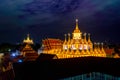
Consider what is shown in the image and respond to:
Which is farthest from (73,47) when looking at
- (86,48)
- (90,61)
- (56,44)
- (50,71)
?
(50,71)

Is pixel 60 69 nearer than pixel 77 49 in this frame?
Yes

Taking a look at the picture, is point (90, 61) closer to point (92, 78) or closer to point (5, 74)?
point (92, 78)

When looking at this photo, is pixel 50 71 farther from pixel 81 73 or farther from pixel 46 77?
pixel 81 73

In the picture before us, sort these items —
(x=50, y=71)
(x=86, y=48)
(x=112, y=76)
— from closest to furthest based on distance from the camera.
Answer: (x=112, y=76) < (x=50, y=71) < (x=86, y=48)

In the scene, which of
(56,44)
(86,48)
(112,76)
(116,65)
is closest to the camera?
(112,76)

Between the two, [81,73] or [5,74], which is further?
[5,74]

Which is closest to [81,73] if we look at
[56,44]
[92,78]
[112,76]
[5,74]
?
[92,78]

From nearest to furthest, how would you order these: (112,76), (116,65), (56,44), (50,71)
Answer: (112,76)
(50,71)
(116,65)
(56,44)

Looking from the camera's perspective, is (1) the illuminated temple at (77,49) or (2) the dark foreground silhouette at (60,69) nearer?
(2) the dark foreground silhouette at (60,69)

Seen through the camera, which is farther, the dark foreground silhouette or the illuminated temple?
the illuminated temple

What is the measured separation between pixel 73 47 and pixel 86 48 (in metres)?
2.08

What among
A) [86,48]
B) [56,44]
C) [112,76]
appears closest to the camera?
[112,76]

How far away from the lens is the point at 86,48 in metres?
36.5

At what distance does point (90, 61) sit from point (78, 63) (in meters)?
1.03
